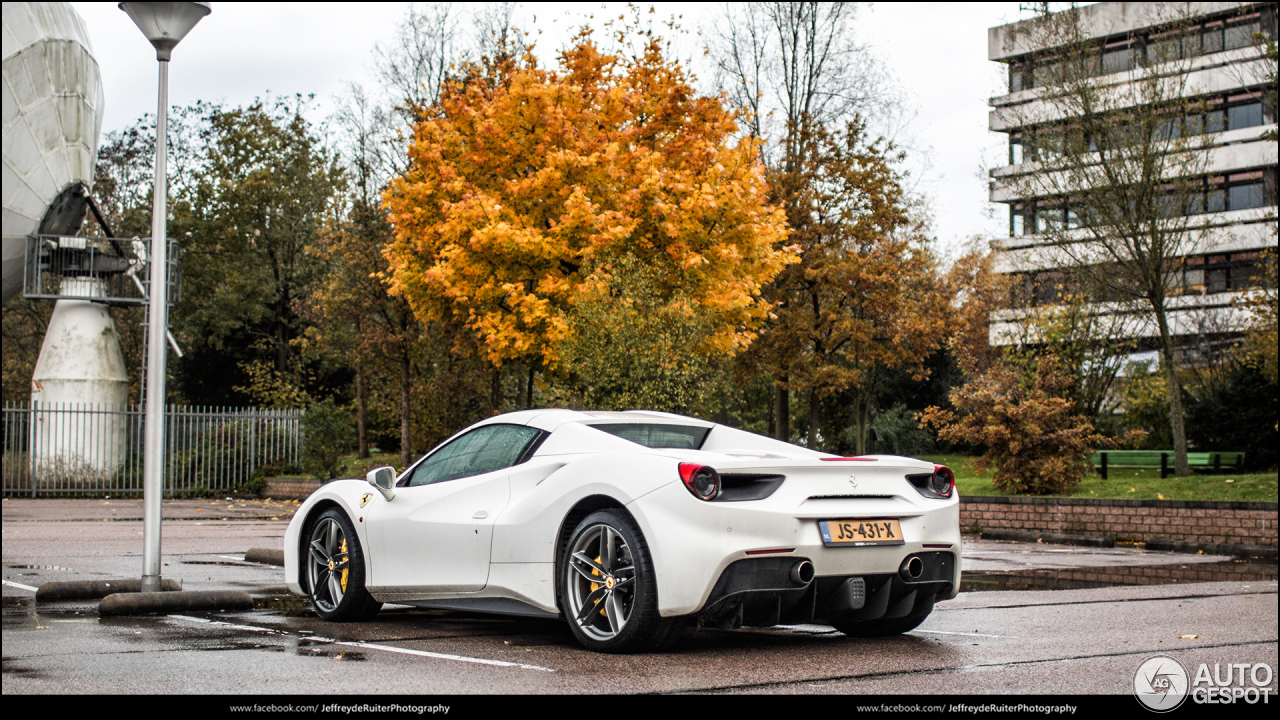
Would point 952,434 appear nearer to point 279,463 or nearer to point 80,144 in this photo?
point 279,463

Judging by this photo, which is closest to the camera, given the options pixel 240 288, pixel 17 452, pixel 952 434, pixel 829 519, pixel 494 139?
pixel 829 519

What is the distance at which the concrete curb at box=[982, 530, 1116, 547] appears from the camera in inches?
650

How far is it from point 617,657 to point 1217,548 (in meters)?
12.3

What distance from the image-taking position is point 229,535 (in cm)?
1625

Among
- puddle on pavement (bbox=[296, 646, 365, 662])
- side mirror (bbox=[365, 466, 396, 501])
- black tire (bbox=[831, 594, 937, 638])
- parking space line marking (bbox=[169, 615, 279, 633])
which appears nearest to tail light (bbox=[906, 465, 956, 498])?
black tire (bbox=[831, 594, 937, 638])

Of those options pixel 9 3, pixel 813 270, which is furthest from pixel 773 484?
pixel 9 3

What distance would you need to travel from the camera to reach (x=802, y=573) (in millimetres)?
5867

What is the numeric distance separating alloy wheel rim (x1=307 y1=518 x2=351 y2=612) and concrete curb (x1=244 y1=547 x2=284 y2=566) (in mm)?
3966

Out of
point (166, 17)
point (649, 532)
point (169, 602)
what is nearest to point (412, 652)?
point (649, 532)

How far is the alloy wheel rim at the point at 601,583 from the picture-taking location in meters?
6.02

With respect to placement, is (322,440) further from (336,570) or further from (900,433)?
(336,570)

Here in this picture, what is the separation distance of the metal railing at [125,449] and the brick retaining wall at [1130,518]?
1802 cm

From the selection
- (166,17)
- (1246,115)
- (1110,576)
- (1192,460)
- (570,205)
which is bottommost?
(1110,576)

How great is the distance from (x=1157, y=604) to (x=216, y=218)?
130 feet
